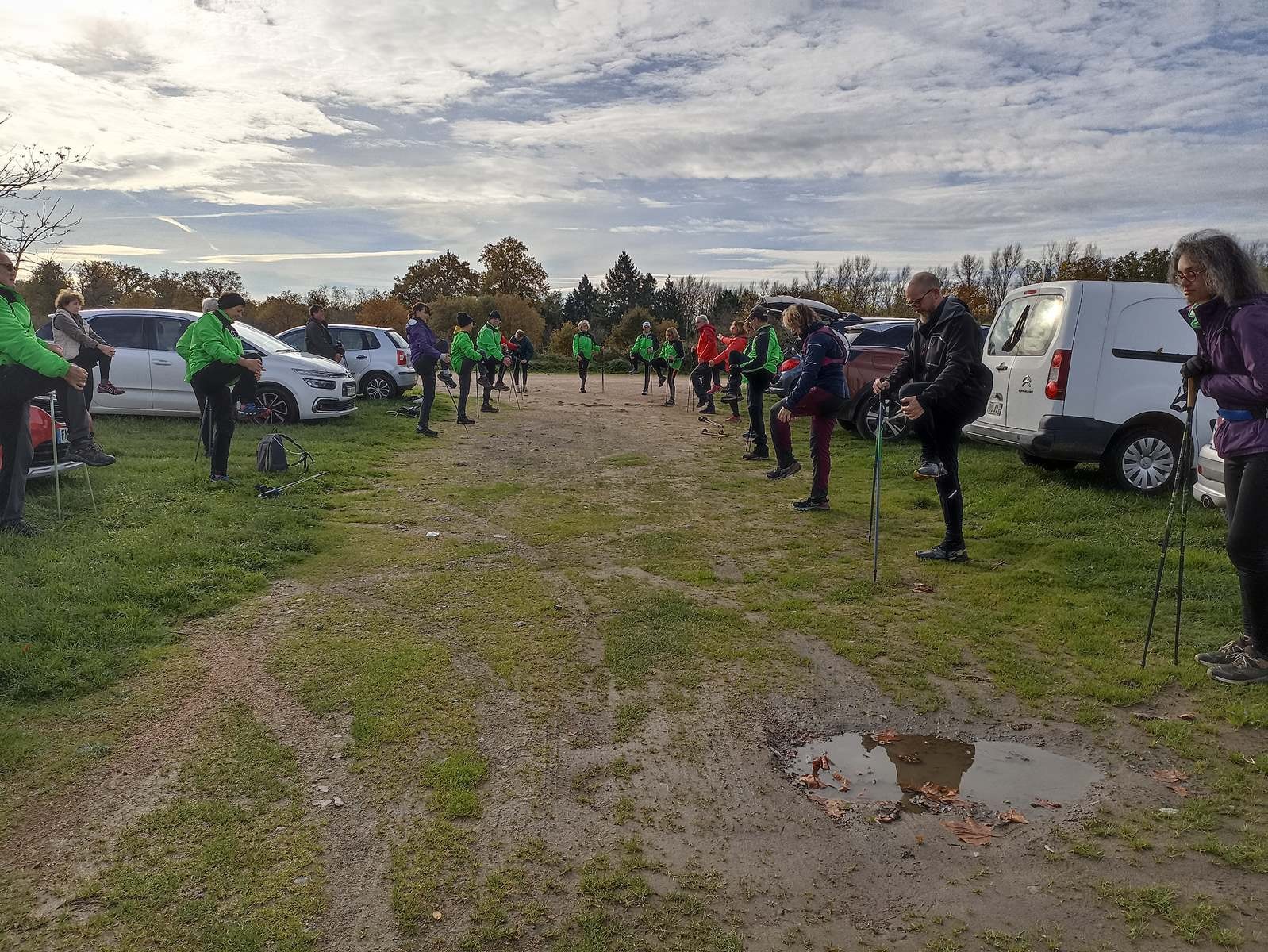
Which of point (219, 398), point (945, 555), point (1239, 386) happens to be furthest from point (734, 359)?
point (1239, 386)

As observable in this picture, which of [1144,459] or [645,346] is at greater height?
[645,346]

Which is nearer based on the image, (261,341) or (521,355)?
(261,341)

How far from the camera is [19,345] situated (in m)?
6.42

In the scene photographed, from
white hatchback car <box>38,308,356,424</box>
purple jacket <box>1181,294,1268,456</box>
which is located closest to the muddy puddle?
purple jacket <box>1181,294,1268,456</box>

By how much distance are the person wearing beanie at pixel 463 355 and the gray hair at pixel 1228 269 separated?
39.4 ft

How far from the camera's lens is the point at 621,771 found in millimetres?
3699

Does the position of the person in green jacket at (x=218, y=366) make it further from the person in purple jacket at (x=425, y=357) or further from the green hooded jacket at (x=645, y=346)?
the green hooded jacket at (x=645, y=346)

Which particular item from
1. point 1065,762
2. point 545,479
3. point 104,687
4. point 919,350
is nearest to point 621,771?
point 1065,762

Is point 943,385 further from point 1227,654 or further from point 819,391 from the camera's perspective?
point 1227,654

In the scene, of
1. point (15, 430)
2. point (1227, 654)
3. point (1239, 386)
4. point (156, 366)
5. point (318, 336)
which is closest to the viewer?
point (1239, 386)

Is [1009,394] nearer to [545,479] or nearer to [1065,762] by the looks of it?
[545,479]

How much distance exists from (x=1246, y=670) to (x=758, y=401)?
8.35 metres

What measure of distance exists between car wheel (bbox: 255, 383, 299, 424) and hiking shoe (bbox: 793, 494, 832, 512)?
29.5 ft

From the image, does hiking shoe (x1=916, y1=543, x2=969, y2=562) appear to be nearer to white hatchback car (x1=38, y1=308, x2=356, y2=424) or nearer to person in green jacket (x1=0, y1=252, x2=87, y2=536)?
person in green jacket (x1=0, y1=252, x2=87, y2=536)
